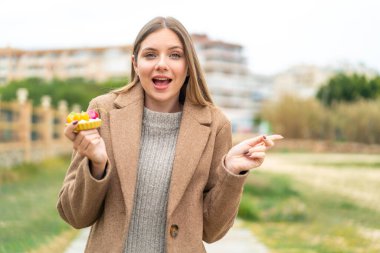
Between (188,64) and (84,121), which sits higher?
(188,64)

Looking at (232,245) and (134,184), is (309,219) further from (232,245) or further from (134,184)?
(134,184)

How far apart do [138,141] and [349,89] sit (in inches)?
1685

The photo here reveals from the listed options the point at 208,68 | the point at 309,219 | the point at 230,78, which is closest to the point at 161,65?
the point at 309,219

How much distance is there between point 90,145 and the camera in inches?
74.4

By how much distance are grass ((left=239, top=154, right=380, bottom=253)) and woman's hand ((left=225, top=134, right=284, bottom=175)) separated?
3563mm

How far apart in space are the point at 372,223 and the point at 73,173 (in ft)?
20.9

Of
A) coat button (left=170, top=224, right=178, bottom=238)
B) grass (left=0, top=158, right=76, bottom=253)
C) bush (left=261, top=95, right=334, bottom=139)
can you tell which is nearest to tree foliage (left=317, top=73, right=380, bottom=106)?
bush (left=261, top=95, right=334, bottom=139)

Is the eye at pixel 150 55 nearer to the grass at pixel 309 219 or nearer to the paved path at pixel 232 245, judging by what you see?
the paved path at pixel 232 245

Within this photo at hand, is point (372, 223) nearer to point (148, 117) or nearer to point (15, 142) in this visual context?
point (148, 117)

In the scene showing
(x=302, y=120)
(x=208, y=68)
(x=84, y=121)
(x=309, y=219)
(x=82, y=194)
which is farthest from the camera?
(x=208, y=68)

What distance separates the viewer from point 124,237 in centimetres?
200

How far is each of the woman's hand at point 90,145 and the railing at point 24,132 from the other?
10.3 metres

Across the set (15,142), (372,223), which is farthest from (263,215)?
(15,142)

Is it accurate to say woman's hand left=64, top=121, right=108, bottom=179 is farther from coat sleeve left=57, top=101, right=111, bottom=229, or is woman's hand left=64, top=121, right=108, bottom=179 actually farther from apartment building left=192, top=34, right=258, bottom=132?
apartment building left=192, top=34, right=258, bottom=132
